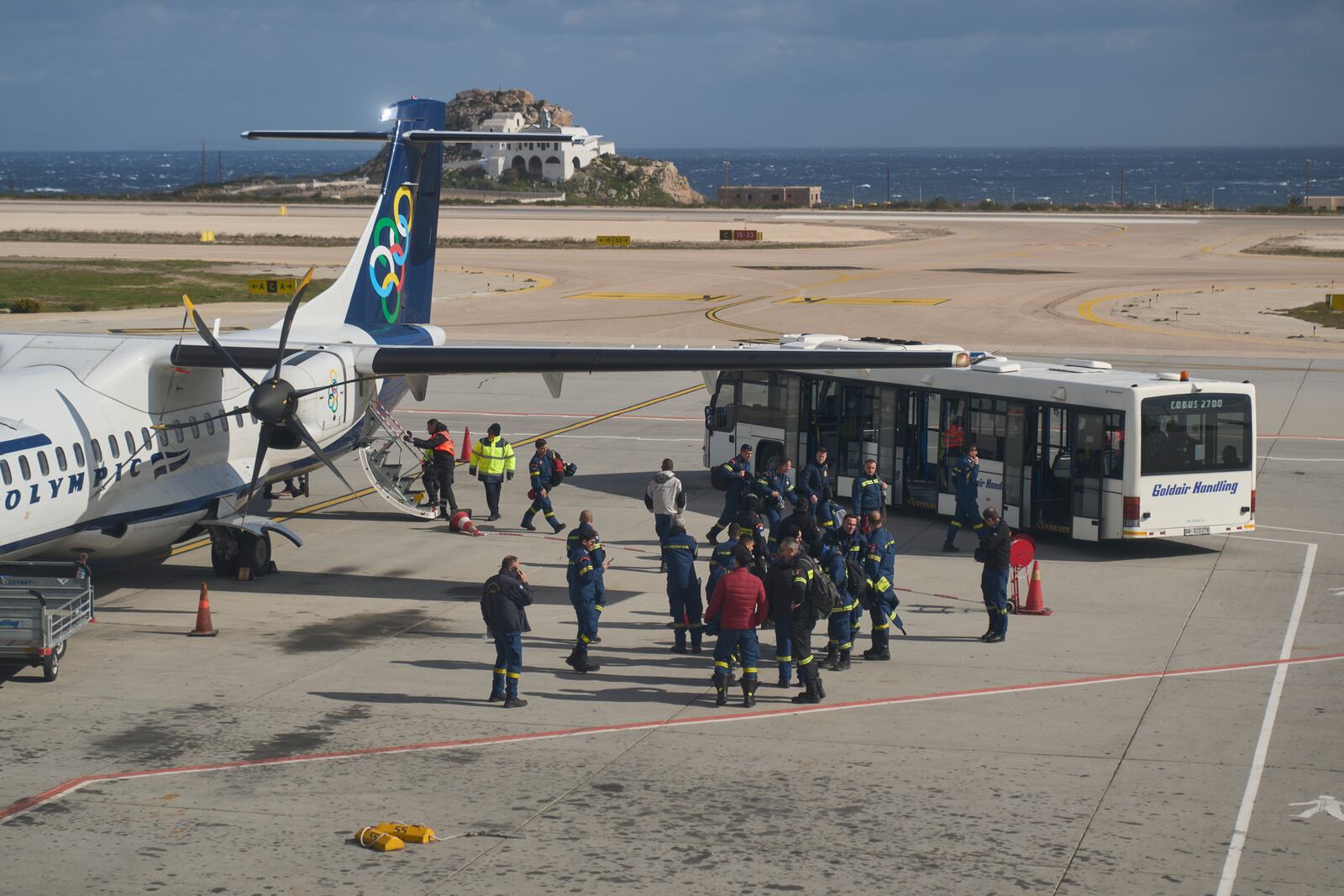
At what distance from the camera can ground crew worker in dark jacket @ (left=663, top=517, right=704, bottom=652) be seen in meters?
17.1

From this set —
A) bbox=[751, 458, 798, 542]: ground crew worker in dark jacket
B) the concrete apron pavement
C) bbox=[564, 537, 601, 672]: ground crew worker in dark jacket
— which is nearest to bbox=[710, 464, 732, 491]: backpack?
bbox=[751, 458, 798, 542]: ground crew worker in dark jacket

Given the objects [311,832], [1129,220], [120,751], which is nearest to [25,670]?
[120,751]

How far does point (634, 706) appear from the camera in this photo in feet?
49.6

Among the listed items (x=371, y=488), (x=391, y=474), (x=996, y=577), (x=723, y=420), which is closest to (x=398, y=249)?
(x=371, y=488)

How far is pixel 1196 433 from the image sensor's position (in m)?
21.5

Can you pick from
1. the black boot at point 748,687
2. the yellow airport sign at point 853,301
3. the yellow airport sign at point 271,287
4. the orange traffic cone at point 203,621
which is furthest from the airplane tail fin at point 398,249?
the yellow airport sign at point 853,301

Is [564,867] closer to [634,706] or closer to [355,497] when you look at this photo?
[634,706]

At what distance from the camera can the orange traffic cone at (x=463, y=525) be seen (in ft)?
77.2

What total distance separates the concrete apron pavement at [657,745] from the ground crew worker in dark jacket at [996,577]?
266 mm

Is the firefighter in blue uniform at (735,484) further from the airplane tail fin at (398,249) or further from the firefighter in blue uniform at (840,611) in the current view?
the airplane tail fin at (398,249)

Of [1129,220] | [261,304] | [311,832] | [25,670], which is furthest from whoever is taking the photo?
[1129,220]

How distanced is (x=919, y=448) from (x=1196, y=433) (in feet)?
15.0

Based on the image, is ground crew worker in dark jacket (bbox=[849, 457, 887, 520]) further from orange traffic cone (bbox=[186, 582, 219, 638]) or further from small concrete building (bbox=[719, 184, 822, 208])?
small concrete building (bbox=[719, 184, 822, 208])

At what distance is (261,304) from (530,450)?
29.2 m
